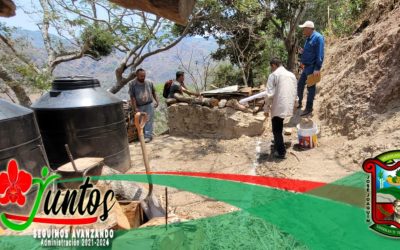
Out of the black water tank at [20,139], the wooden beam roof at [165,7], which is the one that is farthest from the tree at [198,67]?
the wooden beam roof at [165,7]

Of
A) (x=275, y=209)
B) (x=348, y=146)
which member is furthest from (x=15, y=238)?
(x=348, y=146)

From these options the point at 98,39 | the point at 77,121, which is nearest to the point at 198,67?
the point at 98,39

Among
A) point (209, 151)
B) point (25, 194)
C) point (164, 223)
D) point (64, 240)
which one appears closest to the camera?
point (64, 240)

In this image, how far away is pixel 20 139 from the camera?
4.45m

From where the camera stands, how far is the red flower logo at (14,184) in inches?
152

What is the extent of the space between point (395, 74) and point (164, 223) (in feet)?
13.8

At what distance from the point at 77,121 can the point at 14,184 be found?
1727 millimetres

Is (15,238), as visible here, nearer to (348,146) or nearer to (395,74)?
(348,146)

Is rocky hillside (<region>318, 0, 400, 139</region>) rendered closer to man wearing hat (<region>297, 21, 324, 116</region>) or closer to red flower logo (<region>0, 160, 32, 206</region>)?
man wearing hat (<region>297, 21, 324, 116</region>)

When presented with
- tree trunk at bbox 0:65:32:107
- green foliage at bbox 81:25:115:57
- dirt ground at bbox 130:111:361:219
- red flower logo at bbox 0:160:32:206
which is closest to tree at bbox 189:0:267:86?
green foliage at bbox 81:25:115:57

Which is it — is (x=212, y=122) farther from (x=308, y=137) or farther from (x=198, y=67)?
(x=198, y=67)

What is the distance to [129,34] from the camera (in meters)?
11.4

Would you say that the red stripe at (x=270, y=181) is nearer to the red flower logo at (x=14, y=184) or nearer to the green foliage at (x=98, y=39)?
the red flower logo at (x=14, y=184)

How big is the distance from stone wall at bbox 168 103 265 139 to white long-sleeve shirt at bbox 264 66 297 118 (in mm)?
2077
